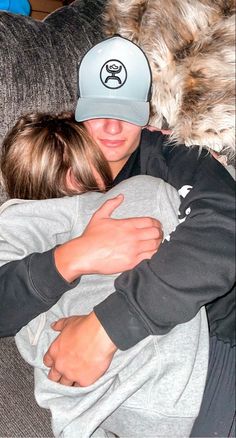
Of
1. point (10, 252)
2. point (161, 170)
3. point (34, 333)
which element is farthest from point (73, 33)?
point (34, 333)

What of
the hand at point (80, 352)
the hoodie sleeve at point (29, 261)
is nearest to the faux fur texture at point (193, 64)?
the hoodie sleeve at point (29, 261)

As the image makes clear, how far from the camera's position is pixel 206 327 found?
0.83 metres

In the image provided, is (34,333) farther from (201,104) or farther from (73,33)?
(73,33)

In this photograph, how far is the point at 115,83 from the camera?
1.05m

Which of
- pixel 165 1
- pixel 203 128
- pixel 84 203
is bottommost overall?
pixel 84 203

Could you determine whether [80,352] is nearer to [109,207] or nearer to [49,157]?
[109,207]

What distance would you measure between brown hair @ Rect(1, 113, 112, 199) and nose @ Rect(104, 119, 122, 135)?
43 mm

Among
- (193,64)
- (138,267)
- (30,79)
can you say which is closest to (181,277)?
(138,267)

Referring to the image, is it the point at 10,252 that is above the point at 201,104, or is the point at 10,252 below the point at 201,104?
below

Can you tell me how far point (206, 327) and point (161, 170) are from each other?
34 cm

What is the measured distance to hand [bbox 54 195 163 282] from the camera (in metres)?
0.86

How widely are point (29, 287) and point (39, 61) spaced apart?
1.63 ft

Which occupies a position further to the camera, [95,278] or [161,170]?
[161,170]

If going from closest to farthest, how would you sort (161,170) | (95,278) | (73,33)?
(95,278) → (161,170) → (73,33)
